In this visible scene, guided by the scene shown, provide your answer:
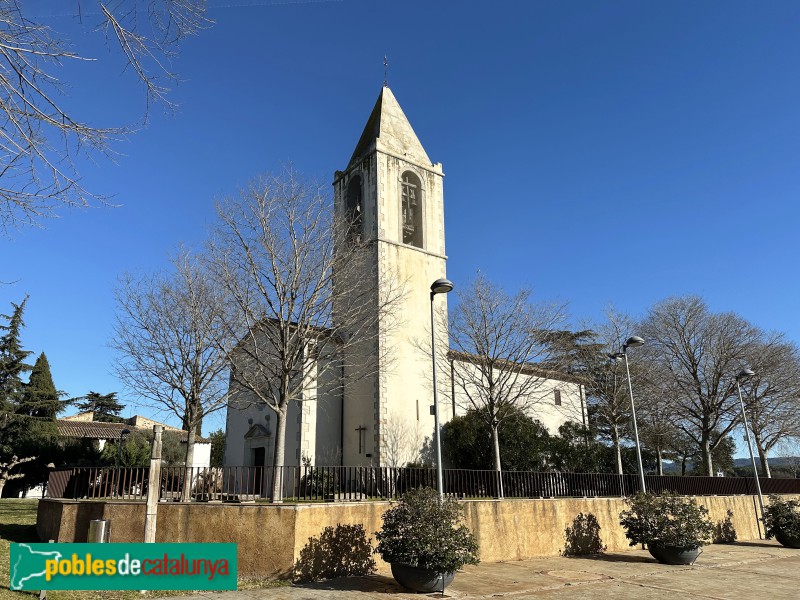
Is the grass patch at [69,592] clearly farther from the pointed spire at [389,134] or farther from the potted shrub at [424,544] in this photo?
the pointed spire at [389,134]

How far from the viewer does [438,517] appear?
9.92 metres

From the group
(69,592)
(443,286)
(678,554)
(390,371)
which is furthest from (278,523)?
(390,371)

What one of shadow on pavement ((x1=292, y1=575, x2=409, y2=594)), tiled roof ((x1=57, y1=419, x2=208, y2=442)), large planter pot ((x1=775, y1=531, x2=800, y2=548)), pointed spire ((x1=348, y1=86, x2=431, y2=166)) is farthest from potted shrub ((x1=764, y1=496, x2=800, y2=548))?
tiled roof ((x1=57, y1=419, x2=208, y2=442))

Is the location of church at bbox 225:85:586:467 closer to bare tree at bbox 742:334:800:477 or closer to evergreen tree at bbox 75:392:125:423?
bare tree at bbox 742:334:800:477

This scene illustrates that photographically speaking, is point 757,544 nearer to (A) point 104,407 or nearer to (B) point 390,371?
(B) point 390,371

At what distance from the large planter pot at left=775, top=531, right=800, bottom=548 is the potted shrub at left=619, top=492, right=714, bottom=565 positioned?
21.1ft

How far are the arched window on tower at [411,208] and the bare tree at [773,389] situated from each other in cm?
2118

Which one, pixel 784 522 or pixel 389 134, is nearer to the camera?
pixel 784 522

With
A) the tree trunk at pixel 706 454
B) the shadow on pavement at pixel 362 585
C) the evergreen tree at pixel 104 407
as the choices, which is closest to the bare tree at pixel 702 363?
the tree trunk at pixel 706 454

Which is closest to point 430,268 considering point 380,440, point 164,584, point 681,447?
point 380,440

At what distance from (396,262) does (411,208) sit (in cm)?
410

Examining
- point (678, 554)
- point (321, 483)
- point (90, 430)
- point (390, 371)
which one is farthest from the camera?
point (90, 430)

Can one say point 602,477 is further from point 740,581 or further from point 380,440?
point 380,440

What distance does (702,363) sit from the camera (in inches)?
1259
